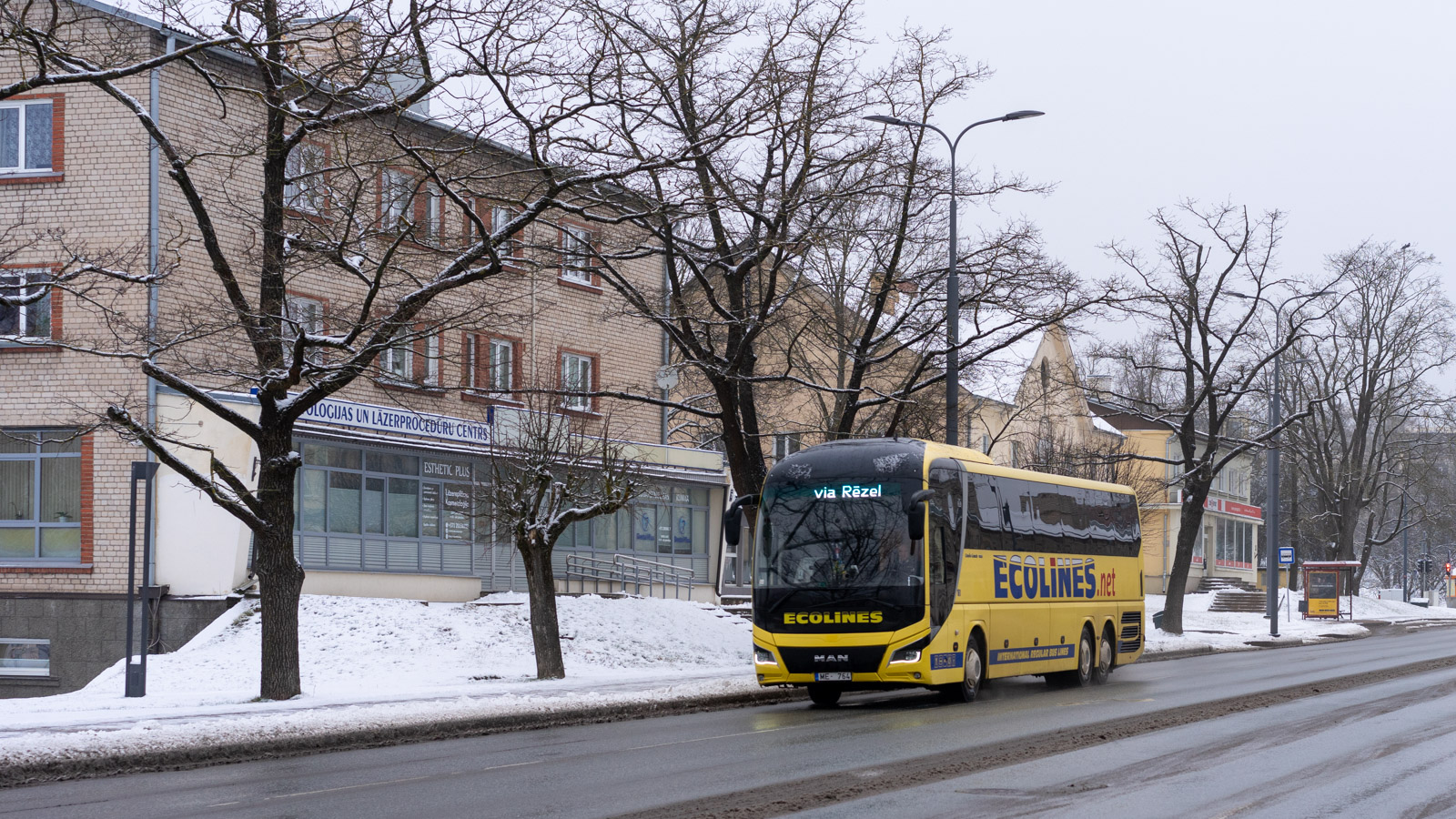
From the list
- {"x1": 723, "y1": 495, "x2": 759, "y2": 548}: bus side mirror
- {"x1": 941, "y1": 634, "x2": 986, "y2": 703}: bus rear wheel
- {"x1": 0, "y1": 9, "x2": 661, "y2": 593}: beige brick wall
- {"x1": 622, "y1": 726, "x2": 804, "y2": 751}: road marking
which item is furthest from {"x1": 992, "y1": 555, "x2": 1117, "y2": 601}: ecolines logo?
{"x1": 0, "y1": 9, "x2": 661, "y2": 593}: beige brick wall

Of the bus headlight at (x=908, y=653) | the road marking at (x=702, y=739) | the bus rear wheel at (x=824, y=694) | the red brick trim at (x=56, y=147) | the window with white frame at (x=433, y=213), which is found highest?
the red brick trim at (x=56, y=147)

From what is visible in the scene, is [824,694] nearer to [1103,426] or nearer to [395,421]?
[395,421]

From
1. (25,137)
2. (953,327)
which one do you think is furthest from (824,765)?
(25,137)

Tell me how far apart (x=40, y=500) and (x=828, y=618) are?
50.8 ft

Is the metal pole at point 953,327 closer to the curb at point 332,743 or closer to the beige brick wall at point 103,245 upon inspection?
the curb at point 332,743

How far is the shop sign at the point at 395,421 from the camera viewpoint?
28.0 meters

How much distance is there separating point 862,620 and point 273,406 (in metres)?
7.52

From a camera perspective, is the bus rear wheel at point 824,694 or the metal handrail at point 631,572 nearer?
the bus rear wheel at point 824,694

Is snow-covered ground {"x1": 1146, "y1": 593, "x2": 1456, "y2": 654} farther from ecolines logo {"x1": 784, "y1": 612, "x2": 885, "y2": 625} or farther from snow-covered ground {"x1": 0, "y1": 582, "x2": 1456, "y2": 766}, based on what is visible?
ecolines logo {"x1": 784, "y1": 612, "x2": 885, "y2": 625}

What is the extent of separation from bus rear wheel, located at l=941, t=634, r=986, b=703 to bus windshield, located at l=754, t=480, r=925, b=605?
159cm

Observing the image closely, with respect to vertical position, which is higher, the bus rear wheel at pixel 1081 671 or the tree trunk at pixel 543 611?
the tree trunk at pixel 543 611

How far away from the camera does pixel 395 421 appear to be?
97.9 ft

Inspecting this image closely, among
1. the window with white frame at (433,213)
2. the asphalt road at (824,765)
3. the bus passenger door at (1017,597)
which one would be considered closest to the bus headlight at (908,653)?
the asphalt road at (824,765)

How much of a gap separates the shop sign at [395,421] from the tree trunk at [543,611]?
4.76m
